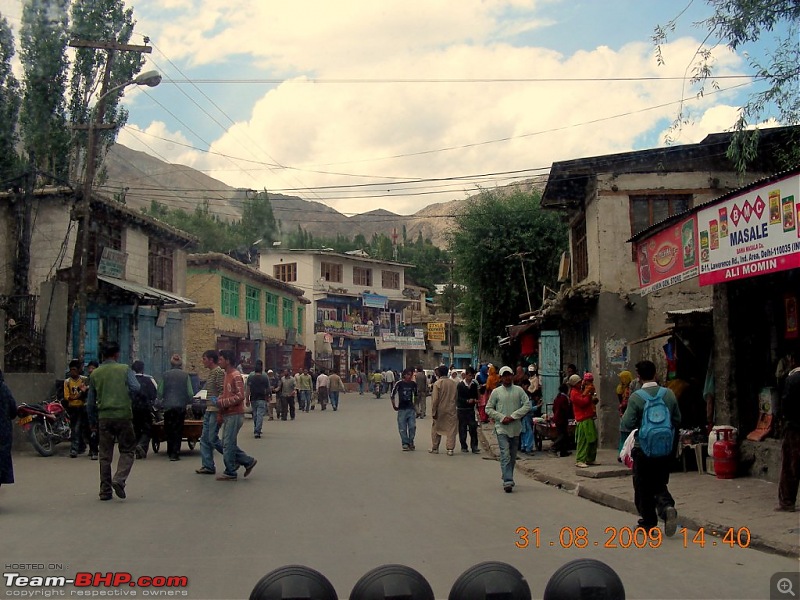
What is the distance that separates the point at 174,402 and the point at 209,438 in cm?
271

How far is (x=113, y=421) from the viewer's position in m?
9.77

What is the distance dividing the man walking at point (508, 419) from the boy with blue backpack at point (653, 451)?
3.30m

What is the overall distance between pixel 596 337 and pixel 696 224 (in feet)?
21.8

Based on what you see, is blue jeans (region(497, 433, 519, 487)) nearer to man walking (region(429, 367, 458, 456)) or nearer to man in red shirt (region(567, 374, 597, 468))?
man in red shirt (region(567, 374, 597, 468))

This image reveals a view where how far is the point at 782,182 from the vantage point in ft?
28.3

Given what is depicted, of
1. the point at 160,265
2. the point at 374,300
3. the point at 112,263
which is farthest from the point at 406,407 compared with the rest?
the point at 374,300

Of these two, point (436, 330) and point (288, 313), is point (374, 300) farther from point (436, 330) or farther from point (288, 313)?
point (288, 313)

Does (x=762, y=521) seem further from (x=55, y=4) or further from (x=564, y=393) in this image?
(x=55, y=4)

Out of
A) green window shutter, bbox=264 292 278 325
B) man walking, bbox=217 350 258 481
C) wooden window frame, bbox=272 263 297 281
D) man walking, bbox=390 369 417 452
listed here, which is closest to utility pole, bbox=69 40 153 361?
man walking, bbox=390 369 417 452

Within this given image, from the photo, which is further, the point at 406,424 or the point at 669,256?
the point at 406,424

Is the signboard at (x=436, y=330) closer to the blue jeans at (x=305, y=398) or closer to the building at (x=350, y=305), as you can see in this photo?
the building at (x=350, y=305)

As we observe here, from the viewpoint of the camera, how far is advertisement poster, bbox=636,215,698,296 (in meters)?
11.1

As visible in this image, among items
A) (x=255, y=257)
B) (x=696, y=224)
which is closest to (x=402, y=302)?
(x=255, y=257)

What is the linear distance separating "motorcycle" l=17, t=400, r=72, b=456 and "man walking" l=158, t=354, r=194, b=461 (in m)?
2.19
